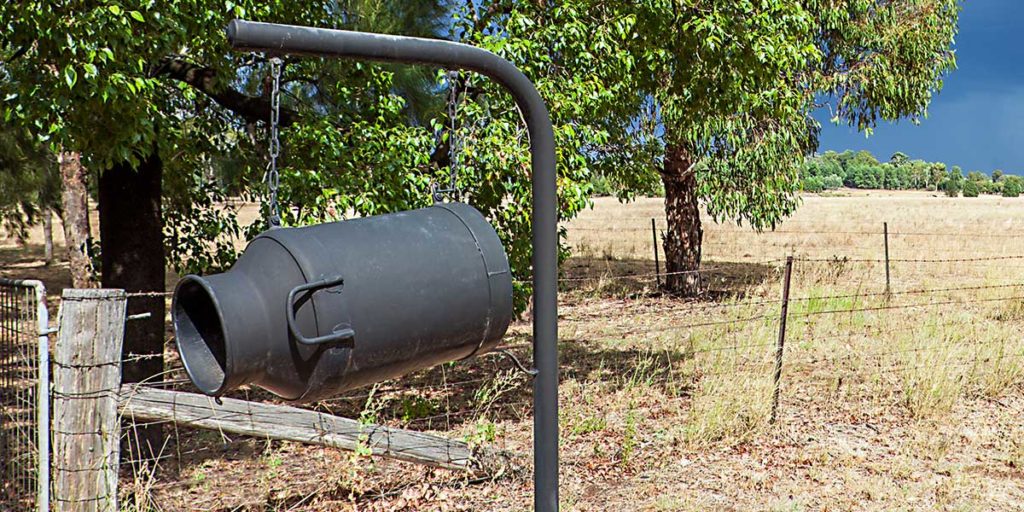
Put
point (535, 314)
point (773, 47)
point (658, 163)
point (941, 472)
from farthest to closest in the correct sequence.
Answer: point (658, 163), point (773, 47), point (941, 472), point (535, 314)

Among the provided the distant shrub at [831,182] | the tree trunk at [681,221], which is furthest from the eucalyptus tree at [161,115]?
the distant shrub at [831,182]

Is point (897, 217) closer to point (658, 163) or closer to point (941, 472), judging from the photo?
point (658, 163)

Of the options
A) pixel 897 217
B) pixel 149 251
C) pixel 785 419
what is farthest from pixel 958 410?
pixel 897 217

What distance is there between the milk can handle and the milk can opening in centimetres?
26

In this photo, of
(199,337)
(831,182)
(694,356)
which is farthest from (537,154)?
(831,182)

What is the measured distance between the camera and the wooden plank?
14.7 feet

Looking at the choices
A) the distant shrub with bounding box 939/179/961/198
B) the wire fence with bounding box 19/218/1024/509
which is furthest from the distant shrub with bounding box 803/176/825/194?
the distant shrub with bounding box 939/179/961/198

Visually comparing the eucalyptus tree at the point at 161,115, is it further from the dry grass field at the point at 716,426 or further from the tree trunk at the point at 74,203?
the tree trunk at the point at 74,203

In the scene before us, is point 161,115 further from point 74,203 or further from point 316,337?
point 74,203

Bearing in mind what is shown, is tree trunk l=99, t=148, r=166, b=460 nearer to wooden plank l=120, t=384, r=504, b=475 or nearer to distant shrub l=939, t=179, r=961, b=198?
wooden plank l=120, t=384, r=504, b=475

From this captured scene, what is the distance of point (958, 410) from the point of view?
22.2 ft

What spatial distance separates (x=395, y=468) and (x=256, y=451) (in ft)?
5.44

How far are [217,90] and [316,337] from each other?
17.3ft

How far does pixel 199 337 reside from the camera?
6.97 feet
